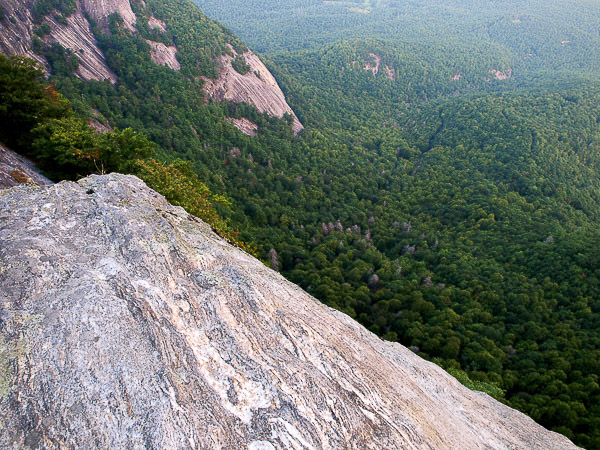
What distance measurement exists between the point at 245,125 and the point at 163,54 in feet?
90.0

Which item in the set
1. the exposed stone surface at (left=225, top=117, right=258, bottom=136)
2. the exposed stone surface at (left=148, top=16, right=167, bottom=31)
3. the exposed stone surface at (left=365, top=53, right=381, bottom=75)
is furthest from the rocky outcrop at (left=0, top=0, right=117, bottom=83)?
the exposed stone surface at (left=365, top=53, right=381, bottom=75)

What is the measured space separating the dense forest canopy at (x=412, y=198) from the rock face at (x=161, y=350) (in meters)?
12.3

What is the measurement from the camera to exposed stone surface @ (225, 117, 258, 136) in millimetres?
94375

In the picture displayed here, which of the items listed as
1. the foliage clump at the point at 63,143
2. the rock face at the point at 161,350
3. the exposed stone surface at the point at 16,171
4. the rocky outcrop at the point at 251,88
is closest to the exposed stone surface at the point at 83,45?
the rocky outcrop at the point at 251,88

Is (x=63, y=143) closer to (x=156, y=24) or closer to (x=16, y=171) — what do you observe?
(x=16, y=171)

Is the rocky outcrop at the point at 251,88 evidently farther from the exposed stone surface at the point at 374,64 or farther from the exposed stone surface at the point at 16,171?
the exposed stone surface at the point at 374,64

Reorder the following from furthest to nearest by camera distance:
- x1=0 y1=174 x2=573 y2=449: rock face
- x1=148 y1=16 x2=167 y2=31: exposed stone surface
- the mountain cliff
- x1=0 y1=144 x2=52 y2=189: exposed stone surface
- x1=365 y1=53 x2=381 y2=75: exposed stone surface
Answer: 1. x1=365 y1=53 x2=381 y2=75: exposed stone surface
2. x1=148 y1=16 x2=167 y2=31: exposed stone surface
3. the mountain cliff
4. x1=0 y1=144 x2=52 y2=189: exposed stone surface
5. x1=0 y1=174 x2=573 y2=449: rock face

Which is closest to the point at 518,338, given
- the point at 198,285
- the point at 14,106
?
the point at 198,285

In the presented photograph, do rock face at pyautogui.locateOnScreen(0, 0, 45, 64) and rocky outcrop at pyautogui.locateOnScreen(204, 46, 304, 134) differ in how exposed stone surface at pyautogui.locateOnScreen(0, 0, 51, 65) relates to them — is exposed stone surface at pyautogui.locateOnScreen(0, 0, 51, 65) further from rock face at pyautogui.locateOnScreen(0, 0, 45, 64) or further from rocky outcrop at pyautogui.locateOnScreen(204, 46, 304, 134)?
rocky outcrop at pyautogui.locateOnScreen(204, 46, 304, 134)

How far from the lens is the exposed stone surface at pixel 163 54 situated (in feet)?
293

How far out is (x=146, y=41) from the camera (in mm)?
87625

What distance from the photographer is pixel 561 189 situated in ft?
298

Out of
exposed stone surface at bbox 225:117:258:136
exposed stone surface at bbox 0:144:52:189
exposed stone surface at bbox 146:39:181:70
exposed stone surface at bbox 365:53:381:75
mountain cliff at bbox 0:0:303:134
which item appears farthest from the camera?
exposed stone surface at bbox 365:53:381:75

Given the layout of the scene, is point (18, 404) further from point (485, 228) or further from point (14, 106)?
point (485, 228)
